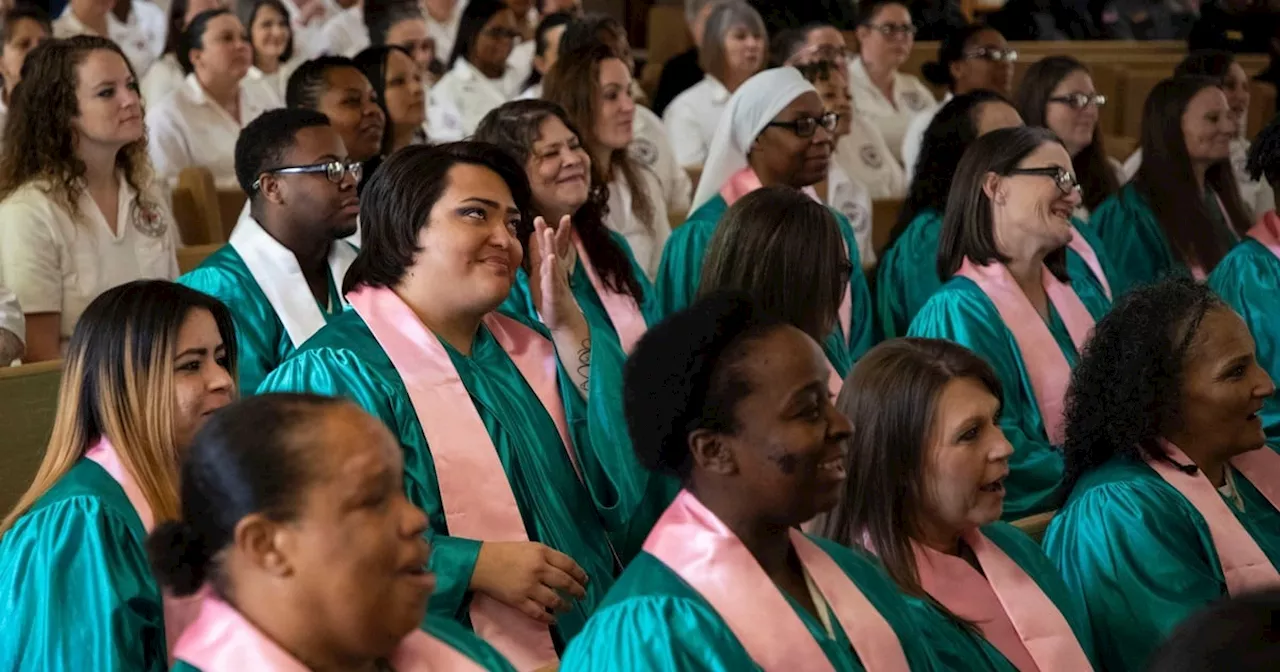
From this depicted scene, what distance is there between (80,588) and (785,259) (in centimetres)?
152

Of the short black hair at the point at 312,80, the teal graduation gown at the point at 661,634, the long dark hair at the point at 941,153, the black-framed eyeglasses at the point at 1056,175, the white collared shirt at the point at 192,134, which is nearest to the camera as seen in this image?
the teal graduation gown at the point at 661,634

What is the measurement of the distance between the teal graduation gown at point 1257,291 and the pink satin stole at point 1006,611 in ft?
6.41

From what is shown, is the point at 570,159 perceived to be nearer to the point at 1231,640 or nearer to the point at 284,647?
the point at 284,647

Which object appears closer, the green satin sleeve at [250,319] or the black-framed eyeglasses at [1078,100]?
the green satin sleeve at [250,319]

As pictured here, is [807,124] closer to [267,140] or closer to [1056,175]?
[1056,175]

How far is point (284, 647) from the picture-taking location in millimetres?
1789

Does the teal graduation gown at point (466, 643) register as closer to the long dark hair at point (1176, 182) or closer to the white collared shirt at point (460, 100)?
the long dark hair at point (1176, 182)

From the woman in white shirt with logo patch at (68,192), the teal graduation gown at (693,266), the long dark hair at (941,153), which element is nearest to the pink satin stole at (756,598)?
the teal graduation gown at (693,266)

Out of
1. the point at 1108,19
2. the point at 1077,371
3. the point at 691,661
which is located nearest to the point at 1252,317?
the point at 1077,371

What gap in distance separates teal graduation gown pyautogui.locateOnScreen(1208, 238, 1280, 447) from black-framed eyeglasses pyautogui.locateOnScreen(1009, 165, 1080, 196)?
23.4 inches

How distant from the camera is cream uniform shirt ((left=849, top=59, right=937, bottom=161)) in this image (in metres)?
7.59

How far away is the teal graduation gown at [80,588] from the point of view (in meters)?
2.33

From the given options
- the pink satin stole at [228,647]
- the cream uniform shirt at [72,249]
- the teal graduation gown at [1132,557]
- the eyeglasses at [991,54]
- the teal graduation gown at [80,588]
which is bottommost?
the teal graduation gown at [1132,557]

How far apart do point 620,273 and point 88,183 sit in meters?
1.46
